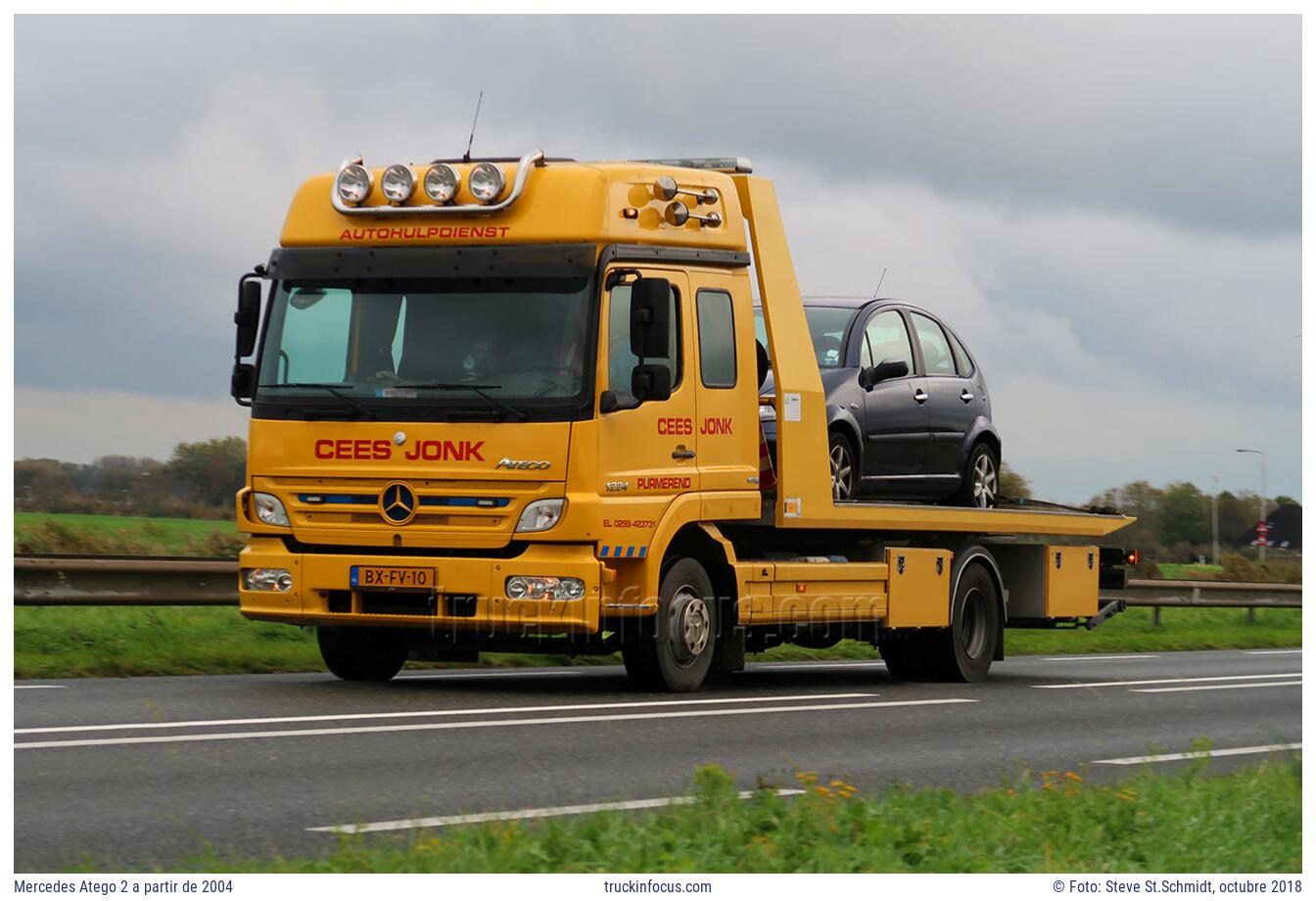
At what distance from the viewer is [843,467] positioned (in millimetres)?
15086

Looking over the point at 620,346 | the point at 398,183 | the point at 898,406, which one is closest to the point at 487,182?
the point at 398,183

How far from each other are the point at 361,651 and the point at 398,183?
10.5 ft

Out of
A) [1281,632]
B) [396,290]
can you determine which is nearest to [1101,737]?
[396,290]

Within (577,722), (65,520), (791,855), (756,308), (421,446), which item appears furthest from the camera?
(65,520)

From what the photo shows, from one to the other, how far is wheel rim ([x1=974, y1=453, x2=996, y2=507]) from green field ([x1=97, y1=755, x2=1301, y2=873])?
8.68 m

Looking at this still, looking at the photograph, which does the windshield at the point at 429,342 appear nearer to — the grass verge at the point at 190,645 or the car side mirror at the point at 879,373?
the grass verge at the point at 190,645

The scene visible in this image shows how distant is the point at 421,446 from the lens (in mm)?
12562

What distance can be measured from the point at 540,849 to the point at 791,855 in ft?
2.66

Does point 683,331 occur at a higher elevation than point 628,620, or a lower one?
higher

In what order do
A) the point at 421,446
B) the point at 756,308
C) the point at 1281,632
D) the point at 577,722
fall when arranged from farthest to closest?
1. the point at 1281,632
2. the point at 756,308
3. the point at 421,446
4. the point at 577,722

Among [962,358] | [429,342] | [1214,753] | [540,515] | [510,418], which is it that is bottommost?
[1214,753]

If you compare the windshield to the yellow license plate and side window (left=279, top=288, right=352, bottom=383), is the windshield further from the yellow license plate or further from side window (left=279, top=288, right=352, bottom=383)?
the yellow license plate

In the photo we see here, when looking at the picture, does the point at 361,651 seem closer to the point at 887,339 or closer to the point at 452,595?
the point at 452,595

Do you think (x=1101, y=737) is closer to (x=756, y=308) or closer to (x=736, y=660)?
(x=736, y=660)
